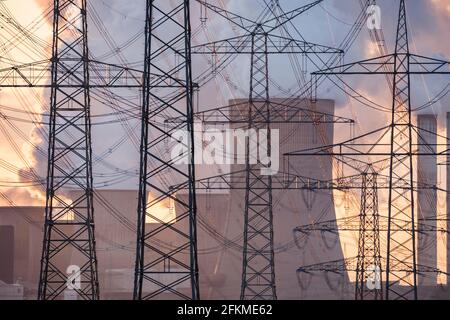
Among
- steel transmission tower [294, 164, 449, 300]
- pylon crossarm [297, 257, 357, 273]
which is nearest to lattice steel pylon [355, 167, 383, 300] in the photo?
steel transmission tower [294, 164, 449, 300]

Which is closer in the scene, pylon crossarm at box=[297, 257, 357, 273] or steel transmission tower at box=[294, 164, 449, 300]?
steel transmission tower at box=[294, 164, 449, 300]

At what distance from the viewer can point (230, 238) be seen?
50.6 m

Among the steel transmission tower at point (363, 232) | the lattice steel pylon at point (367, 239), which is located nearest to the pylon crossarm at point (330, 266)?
the steel transmission tower at point (363, 232)

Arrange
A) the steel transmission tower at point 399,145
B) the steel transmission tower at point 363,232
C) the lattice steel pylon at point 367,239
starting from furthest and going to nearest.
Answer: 1. the lattice steel pylon at point 367,239
2. the steel transmission tower at point 363,232
3. the steel transmission tower at point 399,145

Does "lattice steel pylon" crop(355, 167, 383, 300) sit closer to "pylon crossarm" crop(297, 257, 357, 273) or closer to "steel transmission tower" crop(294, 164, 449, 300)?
"steel transmission tower" crop(294, 164, 449, 300)

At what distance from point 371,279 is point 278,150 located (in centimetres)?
696

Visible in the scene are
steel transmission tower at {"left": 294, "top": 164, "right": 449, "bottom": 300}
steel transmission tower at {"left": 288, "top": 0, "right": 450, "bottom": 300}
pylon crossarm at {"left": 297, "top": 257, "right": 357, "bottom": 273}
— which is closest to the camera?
steel transmission tower at {"left": 288, "top": 0, "right": 450, "bottom": 300}

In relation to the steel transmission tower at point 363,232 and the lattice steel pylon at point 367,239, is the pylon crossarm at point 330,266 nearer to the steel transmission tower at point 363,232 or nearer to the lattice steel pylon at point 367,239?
the steel transmission tower at point 363,232

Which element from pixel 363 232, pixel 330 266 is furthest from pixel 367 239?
pixel 363 232

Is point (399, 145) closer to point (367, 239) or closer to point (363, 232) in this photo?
point (363, 232)

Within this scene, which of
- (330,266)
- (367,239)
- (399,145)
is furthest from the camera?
(367,239)

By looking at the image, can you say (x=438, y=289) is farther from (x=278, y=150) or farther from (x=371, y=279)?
(x=278, y=150)
